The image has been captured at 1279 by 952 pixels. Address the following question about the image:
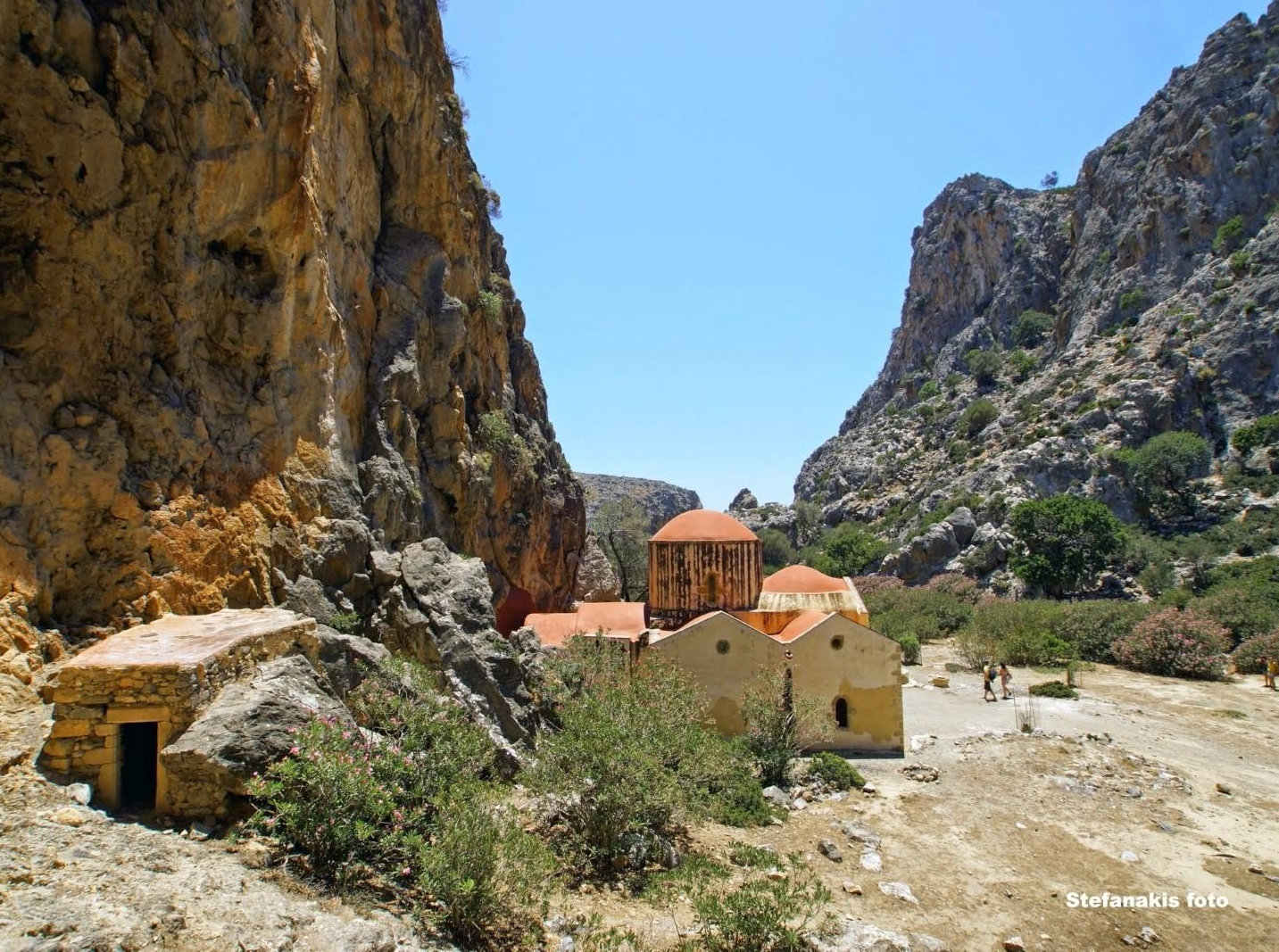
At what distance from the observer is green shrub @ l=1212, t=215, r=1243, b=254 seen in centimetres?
5225

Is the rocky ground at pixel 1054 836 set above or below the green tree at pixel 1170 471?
below

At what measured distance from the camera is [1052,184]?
92.2 metres

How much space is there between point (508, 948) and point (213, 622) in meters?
5.35

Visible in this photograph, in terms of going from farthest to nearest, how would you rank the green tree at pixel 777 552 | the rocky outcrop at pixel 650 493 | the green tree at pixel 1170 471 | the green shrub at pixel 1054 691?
the rocky outcrop at pixel 650 493 → the green tree at pixel 777 552 → the green tree at pixel 1170 471 → the green shrub at pixel 1054 691

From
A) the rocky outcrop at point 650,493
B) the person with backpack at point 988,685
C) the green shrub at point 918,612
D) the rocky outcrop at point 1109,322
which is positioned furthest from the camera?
the rocky outcrop at point 650,493

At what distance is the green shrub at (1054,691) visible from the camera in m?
23.8

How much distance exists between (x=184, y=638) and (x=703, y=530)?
1483 centimetres

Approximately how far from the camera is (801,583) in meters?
22.3

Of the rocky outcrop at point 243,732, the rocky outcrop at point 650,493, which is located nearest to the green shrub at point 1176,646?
the rocky outcrop at point 243,732

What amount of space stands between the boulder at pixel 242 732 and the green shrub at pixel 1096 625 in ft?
105

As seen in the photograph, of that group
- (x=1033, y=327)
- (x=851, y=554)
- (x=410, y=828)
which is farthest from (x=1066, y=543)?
(x=410, y=828)

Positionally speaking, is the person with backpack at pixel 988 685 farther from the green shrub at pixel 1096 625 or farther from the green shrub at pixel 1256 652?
the green shrub at pixel 1256 652

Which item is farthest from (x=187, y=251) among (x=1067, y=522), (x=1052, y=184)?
(x=1052, y=184)

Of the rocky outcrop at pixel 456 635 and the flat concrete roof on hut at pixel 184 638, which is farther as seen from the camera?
the rocky outcrop at pixel 456 635
